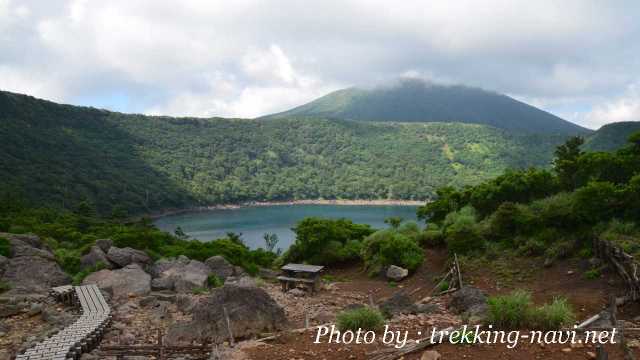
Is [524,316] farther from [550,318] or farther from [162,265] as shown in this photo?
[162,265]

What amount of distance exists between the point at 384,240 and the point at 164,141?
532 ft

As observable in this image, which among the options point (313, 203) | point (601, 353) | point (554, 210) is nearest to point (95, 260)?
point (554, 210)

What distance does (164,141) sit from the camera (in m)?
175

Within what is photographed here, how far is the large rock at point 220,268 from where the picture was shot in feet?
76.4

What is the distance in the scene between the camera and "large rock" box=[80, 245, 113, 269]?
21.2 m

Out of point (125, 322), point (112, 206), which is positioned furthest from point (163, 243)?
point (112, 206)

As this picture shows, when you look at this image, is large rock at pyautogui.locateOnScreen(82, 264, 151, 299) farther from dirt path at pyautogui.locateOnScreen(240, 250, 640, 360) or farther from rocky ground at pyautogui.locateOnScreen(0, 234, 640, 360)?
dirt path at pyautogui.locateOnScreen(240, 250, 640, 360)

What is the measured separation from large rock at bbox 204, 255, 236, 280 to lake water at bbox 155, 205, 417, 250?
54.9m

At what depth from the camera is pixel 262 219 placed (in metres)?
117

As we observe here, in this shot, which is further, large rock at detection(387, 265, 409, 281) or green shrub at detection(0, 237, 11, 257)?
large rock at detection(387, 265, 409, 281)

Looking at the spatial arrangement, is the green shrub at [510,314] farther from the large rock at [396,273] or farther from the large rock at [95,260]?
the large rock at [95,260]

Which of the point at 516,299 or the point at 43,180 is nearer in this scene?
the point at 516,299

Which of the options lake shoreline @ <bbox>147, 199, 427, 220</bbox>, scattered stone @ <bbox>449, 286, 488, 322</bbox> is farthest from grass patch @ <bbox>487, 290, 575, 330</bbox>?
lake shoreline @ <bbox>147, 199, 427, 220</bbox>

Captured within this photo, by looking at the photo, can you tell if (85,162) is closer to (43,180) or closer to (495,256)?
(43,180)
